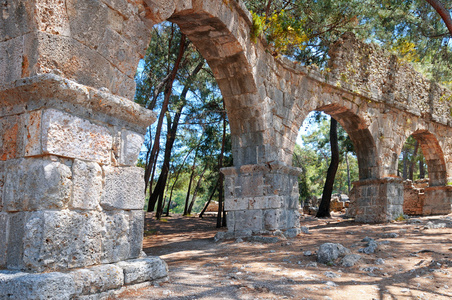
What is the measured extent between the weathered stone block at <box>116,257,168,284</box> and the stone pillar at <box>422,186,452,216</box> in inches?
488

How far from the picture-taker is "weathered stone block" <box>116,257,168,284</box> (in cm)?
313

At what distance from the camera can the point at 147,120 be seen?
3.60 m

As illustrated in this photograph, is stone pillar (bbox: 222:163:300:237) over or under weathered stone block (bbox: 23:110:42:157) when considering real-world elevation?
under

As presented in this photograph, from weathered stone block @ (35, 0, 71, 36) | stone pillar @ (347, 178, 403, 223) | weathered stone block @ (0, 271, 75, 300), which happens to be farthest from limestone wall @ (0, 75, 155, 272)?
stone pillar @ (347, 178, 403, 223)

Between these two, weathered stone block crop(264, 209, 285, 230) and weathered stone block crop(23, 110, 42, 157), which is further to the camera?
weathered stone block crop(264, 209, 285, 230)

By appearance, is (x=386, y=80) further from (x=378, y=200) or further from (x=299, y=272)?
(x=299, y=272)

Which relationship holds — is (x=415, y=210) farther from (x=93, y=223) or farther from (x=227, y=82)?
(x=93, y=223)

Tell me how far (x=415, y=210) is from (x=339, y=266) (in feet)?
→ 38.6

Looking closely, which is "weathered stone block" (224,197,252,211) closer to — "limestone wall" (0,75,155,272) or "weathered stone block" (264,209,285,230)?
"weathered stone block" (264,209,285,230)

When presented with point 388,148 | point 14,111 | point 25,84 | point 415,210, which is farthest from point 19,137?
point 415,210

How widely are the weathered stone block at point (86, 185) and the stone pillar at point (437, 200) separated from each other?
518 inches

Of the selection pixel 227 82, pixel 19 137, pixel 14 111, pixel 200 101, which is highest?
pixel 200 101

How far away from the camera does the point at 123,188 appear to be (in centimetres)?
330

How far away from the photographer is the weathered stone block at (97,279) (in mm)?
2693
